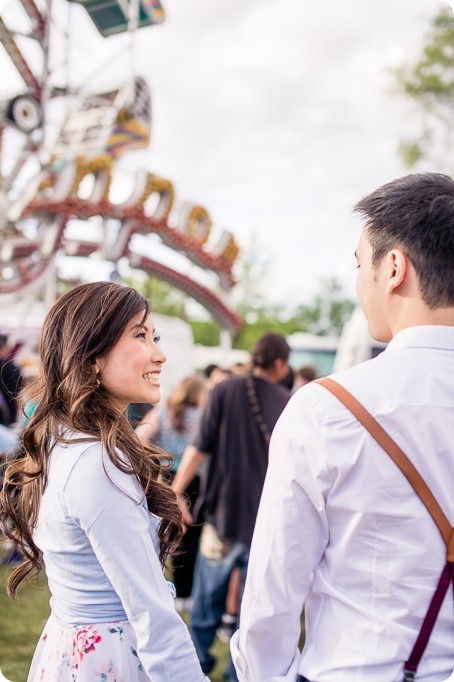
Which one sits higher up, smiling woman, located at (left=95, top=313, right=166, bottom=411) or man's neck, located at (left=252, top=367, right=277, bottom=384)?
smiling woman, located at (left=95, top=313, right=166, bottom=411)

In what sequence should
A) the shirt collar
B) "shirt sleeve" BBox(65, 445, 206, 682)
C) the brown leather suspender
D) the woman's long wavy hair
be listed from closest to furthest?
the brown leather suspender, the shirt collar, "shirt sleeve" BBox(65, 445, 206, 682), the woman's long wavy hair

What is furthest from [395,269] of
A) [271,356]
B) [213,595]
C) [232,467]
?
[213,595]

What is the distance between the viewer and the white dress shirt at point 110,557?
1393mm

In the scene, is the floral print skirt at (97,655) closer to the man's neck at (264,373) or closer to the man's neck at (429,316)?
the man's neck at (429,316)

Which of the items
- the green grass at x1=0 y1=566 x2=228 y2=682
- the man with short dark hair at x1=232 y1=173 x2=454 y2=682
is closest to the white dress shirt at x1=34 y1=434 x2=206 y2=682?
the man with short dark hair at x1=232 y1=173 x2=454 y2=682

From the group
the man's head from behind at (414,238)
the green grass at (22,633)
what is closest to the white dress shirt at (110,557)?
the man's head from behind at (414,238)

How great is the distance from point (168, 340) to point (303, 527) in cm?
1298

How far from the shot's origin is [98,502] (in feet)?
4.59

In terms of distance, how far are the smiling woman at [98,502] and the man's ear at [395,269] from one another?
0.64 metres

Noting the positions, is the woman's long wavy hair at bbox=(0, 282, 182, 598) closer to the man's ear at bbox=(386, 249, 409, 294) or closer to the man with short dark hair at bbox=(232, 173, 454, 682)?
the man with short dark hair at bbox=(232, 173, 454, 682)

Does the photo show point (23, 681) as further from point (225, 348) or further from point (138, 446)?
point (225, 348)

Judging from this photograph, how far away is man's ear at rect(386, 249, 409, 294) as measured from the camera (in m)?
1.28

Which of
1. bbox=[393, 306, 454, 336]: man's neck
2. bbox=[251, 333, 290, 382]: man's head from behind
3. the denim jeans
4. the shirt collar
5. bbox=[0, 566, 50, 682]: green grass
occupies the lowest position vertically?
bbox=[0, 566, 50, 682]: green grass

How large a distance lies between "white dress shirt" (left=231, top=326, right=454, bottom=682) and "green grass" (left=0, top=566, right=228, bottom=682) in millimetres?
2319
